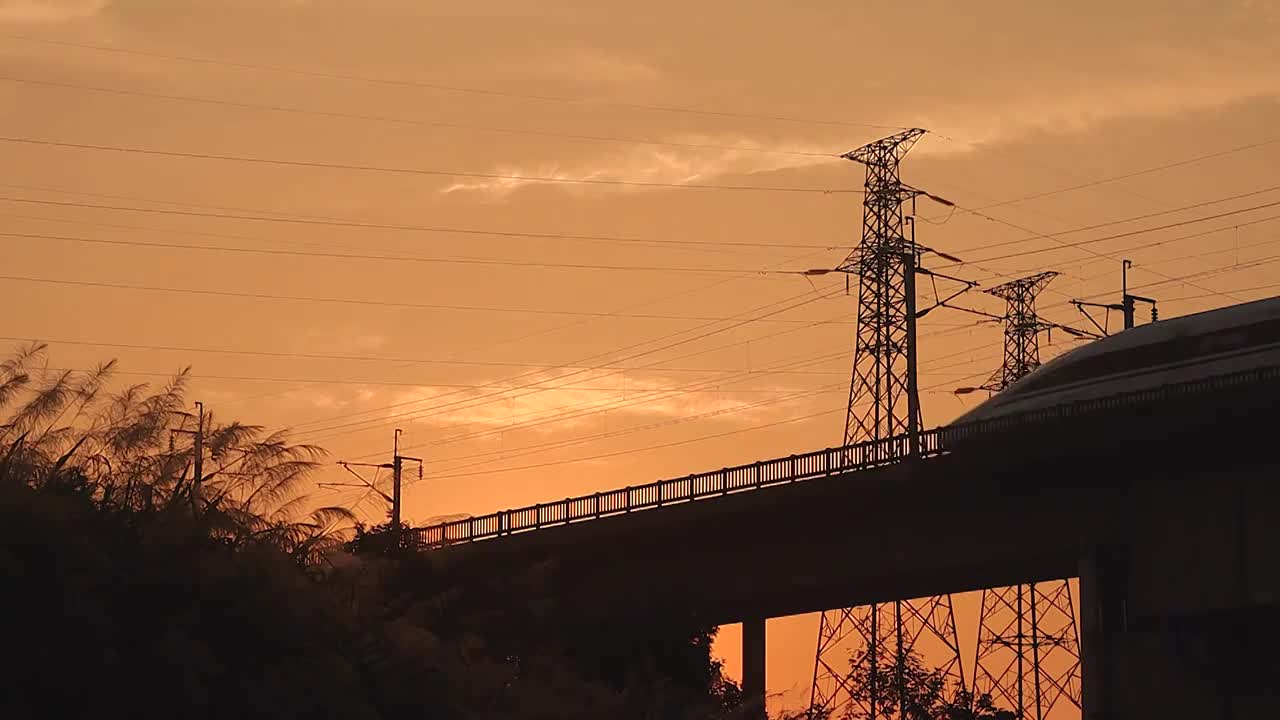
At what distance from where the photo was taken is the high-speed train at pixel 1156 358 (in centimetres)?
5612

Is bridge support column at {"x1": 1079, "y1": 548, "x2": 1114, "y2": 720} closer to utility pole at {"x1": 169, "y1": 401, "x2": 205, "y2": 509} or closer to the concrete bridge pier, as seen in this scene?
the concrete bridge pier

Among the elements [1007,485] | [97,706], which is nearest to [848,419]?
[1007,485]

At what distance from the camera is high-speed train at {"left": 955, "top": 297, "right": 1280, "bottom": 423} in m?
56.1

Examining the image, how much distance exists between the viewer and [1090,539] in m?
55.6

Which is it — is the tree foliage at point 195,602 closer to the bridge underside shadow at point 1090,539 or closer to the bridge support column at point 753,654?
the bridge underside shadow at point 1090,539

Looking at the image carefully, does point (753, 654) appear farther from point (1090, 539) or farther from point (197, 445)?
point (197, 445)

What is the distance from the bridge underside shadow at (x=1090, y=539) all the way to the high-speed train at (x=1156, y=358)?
10.4 feet

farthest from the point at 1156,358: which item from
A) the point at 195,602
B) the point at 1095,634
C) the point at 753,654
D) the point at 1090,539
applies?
the point at 195,602

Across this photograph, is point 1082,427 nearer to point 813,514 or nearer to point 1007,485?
point 1007,485

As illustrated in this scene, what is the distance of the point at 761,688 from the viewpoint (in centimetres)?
7069

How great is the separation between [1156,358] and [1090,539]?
6494 millimetres

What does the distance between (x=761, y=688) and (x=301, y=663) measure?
1525 inches

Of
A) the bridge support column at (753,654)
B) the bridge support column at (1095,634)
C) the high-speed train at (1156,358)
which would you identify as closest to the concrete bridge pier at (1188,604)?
the bridge support column at (1095,634)

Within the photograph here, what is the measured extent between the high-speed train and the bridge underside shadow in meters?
3.17
